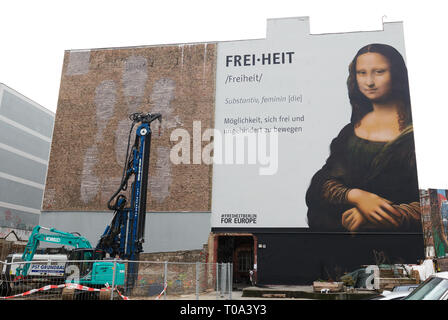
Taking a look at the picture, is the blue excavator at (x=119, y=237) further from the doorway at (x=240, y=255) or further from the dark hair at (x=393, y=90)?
the dark hair at (x=393, y=90)

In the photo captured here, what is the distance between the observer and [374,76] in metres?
27.0

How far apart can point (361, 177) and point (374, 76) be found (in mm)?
7522

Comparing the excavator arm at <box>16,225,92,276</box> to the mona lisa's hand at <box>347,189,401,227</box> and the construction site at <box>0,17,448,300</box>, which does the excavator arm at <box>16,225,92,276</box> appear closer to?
the construction site at <box>0,17,448,300</box>

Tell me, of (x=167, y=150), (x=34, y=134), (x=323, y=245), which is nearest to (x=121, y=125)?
(x=167, y=150)

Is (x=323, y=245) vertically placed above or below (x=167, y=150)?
below

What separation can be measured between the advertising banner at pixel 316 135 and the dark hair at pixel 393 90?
7cm

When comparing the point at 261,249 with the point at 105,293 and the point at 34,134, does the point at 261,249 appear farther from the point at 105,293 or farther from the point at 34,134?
the point at 34,134

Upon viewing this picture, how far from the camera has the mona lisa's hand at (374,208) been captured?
81.0 ft

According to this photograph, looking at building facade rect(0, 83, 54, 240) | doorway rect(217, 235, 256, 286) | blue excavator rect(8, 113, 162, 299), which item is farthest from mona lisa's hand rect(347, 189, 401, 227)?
building facade rect(0, 83, 54, 240)

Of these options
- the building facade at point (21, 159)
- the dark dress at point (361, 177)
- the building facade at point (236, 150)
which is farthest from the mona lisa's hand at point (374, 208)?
the building facade at point (21, 159)

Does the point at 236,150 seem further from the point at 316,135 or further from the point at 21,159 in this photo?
the point at 21,159
